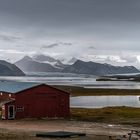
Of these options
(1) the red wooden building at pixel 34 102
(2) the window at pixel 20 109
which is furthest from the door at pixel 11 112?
(2) the window at pixel 20 109

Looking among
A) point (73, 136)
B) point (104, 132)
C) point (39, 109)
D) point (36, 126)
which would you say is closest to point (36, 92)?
point (39, 109)

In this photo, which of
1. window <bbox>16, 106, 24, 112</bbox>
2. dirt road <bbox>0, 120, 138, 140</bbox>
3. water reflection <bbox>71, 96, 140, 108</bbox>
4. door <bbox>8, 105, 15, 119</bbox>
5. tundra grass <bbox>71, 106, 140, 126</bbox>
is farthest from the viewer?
water reflection <bbox>71, 96, 140, 108</bbox>

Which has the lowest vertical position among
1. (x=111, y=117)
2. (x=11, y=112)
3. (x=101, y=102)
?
(x=111, y=117)

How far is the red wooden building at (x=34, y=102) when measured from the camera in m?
74.4

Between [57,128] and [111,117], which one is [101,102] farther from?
[57,128]

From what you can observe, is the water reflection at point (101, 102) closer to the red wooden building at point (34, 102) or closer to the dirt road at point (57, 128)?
the red wooden building at point (34, 102)

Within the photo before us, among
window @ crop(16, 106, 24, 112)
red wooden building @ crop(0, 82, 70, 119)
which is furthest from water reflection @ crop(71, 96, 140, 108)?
window @ crop(16, 106, 24, 112)

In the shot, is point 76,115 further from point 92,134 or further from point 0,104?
point 92,134

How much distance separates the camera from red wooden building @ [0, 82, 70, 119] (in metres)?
74.4

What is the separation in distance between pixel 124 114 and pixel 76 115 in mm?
9082

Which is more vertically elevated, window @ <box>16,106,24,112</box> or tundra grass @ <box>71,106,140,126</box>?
window @ <box>16,106,24,112</box>

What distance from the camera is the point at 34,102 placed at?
76.8 meters

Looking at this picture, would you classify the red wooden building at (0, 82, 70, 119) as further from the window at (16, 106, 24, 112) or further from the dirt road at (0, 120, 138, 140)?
the dirt road at (0, 120, 138, 140)

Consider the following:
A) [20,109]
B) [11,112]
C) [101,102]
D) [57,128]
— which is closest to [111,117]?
[20,109]
